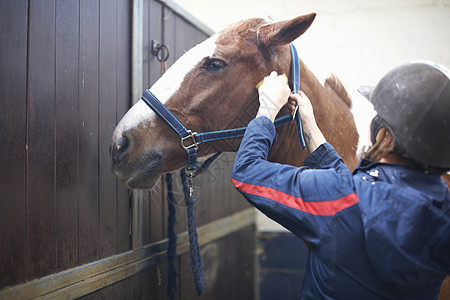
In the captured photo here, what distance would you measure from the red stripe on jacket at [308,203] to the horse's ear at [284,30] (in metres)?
0.62

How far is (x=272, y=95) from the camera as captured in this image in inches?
47.1

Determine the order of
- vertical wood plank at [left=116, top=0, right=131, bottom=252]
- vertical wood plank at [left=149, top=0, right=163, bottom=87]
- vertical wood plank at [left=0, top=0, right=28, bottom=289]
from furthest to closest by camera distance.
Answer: vertical wood plank at [left=149, top=0, right=163, bottom=87], vertical wood plank at [left=116, top=0, right=131, bottom=252], vertical wood plank at [left=0, top=0, right=28, bottom=289]

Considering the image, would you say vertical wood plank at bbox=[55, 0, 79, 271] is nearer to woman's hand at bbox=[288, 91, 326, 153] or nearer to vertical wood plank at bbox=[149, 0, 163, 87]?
vertical wood plank at bbox=[149, 0, 163, 87]

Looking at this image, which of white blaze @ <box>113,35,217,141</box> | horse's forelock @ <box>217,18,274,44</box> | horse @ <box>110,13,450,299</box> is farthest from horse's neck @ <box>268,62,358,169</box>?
white blaze @ <box>113,35,217,141</box>

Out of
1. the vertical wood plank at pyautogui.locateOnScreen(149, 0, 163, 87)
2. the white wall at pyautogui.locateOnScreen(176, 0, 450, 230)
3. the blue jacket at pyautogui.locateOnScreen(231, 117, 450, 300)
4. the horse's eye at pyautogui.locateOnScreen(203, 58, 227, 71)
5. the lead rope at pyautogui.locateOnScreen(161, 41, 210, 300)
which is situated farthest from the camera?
the white wall at pyautogui.locateOnScreen(176, 0, 450, 230)

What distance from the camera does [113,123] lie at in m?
1.53

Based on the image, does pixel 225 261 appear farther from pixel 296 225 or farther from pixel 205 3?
pixel 205 3

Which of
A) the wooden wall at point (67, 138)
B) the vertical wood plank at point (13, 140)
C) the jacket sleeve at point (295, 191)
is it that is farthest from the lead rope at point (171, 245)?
the jacket sleeve at point (295, 191)

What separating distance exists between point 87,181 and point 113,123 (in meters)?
0.29

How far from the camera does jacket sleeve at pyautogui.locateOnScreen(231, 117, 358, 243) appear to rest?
2.74 ft

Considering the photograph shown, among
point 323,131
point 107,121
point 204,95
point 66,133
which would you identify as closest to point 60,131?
point 66,133

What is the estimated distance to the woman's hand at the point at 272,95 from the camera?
111cm

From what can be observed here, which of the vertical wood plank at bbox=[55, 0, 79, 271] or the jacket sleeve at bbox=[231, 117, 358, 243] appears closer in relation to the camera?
the jacket sleeve at bbox=[231, 117, 358, 243]

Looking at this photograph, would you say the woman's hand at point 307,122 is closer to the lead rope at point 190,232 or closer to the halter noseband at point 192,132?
the halter noseband at point 192,132
